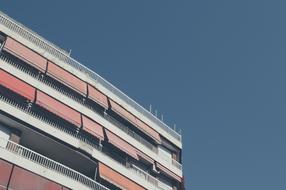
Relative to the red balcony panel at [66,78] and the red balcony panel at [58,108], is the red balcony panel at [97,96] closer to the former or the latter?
the red balcony panel at [66,78]

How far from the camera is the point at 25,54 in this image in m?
26.0

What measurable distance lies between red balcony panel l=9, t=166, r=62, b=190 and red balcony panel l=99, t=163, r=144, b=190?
4773 millimetres

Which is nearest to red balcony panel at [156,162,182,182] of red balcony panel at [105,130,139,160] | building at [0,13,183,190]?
building at [0,13,183,190]

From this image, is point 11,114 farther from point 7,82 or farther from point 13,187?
point 13,187

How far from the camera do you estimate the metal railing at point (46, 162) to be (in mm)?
21891

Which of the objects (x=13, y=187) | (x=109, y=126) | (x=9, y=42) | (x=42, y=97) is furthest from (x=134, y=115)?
(x=13, y=187)

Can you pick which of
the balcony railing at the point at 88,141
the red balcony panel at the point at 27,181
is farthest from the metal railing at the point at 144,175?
the red balcony panel at the point at 27,181

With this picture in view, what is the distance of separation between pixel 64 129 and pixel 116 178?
4578 mm

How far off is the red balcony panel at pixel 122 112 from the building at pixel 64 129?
7 centimetres

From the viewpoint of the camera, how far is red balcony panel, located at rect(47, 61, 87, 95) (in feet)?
88.8

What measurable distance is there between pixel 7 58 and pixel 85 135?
21.8 feet

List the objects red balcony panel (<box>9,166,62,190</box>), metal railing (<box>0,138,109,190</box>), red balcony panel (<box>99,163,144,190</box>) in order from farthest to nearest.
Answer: red balcony panel (<box>99,163,144,190</box>)
metal railing (<box>0,138,109,190</box>)
red balcony panel (<box>9,166,62,190</box>)

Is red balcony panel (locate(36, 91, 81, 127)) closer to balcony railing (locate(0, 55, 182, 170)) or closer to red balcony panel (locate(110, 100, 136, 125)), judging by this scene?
balcony railing (locate(0, 55, 182, 170))

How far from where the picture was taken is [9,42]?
83.7 feet
